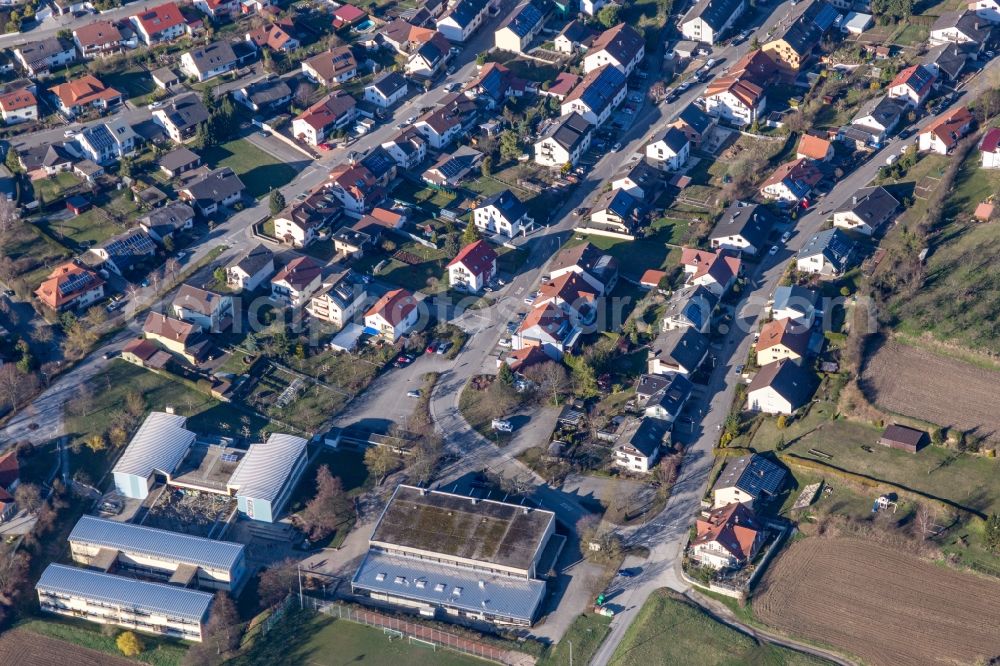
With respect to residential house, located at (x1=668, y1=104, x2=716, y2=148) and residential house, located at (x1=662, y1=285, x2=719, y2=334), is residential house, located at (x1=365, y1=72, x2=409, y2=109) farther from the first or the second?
residential house, located at (x1=662, y1=285, x2=719, y2=334)

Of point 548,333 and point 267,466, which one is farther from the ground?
point 548,333

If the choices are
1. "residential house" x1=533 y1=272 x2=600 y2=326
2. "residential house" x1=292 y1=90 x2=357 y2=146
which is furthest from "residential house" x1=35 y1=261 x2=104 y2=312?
"residential house" x1=533 y1=272 x2=600 y2=326

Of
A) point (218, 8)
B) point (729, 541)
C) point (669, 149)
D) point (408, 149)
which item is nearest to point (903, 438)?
point (729, 541)

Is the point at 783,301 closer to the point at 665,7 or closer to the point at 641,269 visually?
the point at 641,269

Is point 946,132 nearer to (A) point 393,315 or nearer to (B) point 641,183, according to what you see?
(B) point 641,183

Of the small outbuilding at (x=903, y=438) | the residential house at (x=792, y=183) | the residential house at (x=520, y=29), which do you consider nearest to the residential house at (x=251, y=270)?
the residential house at (x=520, y=29)

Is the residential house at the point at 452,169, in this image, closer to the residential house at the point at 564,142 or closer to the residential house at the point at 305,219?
the residential house at the point at 564,142
